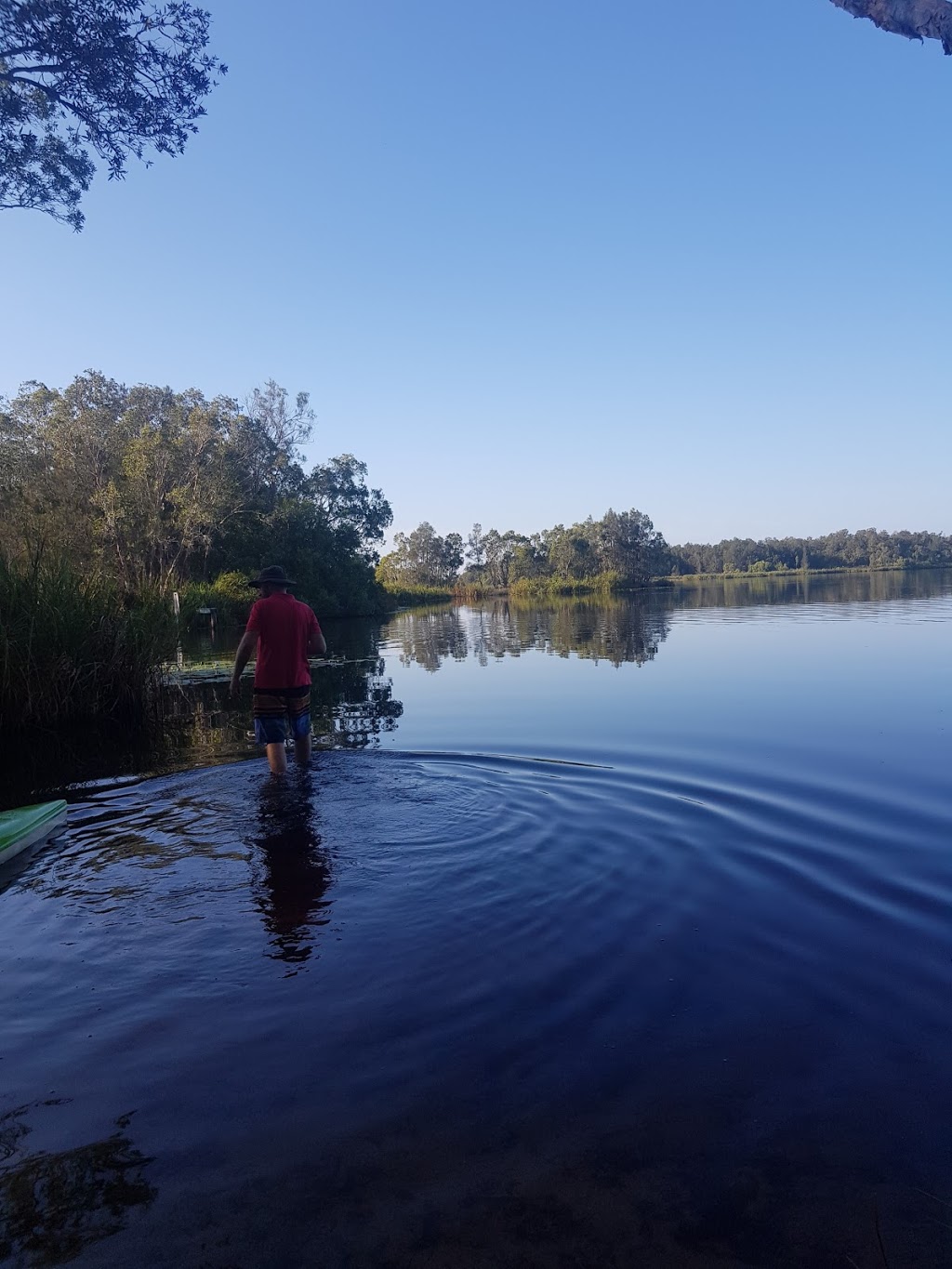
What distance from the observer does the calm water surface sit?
244 cm

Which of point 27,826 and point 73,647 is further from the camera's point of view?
point 73,647

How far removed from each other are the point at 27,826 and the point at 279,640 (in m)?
2.90

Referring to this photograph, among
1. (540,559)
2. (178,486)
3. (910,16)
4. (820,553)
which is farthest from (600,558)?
(910,16)

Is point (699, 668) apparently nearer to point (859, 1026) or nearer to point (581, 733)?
point (581, 733)

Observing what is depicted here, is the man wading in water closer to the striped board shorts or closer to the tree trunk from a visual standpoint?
the striped board shorts

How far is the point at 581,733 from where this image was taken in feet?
34.2

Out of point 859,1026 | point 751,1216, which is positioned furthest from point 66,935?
point 859,1026

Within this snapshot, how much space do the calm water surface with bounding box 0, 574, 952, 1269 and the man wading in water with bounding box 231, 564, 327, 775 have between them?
663 mm

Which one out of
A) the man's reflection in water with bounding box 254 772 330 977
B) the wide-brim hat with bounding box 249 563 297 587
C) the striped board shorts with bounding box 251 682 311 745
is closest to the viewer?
the man's reflection in water with bounding box 254 772 330 977

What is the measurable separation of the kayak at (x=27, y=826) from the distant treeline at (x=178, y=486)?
1177 inches

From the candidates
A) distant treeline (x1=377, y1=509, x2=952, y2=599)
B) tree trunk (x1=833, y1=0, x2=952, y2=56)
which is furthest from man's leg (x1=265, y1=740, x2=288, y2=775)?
distant treeline (x1=377, y1=509, x2=952, y2=599)

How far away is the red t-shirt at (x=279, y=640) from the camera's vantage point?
824cm

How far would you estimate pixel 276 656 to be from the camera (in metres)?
8.29

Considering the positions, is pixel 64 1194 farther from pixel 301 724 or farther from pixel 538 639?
pixel 538 639
